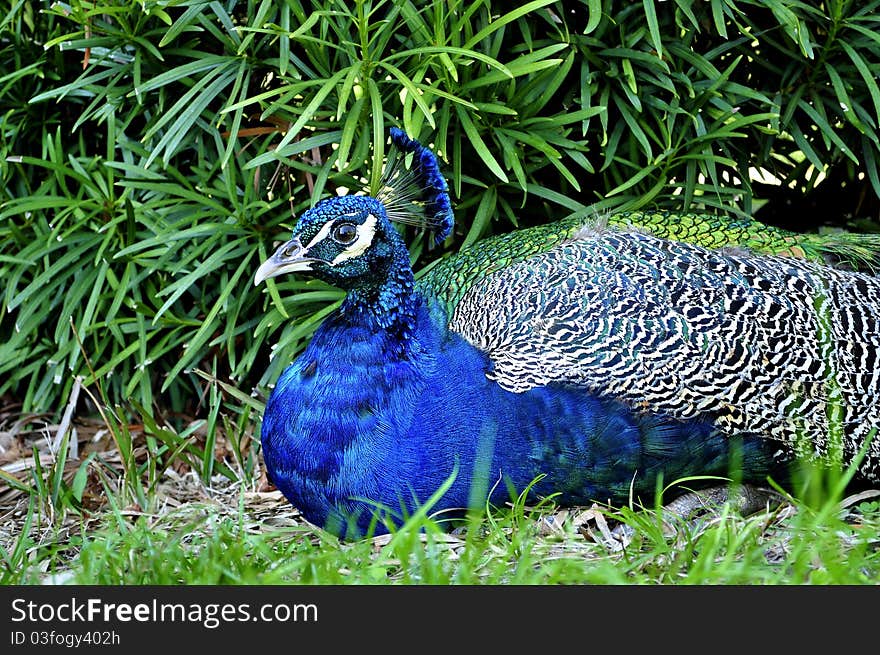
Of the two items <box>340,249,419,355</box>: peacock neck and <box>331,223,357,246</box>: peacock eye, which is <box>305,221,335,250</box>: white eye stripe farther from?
<box>340,249,419,355</box>: peacock neck

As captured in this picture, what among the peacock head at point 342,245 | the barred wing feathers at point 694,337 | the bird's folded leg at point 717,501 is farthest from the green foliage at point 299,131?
the bird's folded leg at point 717,501

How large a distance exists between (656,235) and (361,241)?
811 mm

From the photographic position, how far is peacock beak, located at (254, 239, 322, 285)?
8.12ft

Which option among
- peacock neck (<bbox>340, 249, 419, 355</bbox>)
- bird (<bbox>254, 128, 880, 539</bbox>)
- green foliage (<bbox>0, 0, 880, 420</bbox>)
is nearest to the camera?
bird (<bbox>254, 128, 880, 539</bbox>)

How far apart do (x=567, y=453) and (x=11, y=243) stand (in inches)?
85.0

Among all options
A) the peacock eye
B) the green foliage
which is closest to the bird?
the peacock eye

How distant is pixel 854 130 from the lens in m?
3.30

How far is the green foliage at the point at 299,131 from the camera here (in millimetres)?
2920

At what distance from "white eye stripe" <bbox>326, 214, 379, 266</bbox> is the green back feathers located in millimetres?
327

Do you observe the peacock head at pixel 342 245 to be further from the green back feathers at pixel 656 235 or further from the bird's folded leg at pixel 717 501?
the bird's folded leg at pixel 717 501

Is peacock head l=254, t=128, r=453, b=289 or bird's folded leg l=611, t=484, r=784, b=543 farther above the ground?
peacock head l=254, t=128, r=453, b=289

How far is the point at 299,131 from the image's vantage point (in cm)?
302

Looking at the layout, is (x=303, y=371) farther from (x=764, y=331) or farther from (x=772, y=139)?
(x=772, y=139)

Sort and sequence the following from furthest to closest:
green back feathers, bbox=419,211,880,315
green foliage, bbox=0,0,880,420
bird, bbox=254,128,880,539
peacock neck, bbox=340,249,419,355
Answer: green foliage, bbox=0,0,880,420 < green back feathers, bbox=419,211,880,315 < peacock neck, bbox=340,249,419,355 < bird, bbox=254,128,880,539
